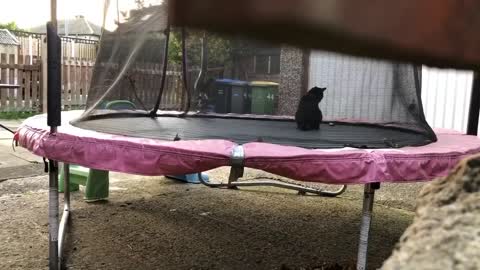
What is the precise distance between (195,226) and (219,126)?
0.80 meters

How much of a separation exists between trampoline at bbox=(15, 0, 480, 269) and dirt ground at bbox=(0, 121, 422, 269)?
0.79 ft

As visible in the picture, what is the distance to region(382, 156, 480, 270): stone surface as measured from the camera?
2.08 feet

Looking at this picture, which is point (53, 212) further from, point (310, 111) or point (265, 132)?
point (310, 111)

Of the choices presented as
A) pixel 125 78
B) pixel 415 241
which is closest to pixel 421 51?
pixel 415 241

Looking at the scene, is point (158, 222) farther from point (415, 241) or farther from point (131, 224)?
point (415, 241)

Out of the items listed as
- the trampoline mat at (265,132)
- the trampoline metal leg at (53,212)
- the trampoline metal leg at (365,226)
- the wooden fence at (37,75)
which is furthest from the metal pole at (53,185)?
the wooden fence at (37,75)

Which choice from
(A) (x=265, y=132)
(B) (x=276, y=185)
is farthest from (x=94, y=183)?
(A) (x=265, y=132)

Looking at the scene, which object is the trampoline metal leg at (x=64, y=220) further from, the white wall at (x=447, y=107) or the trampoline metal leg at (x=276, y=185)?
the white wall at (x=447, y=107)

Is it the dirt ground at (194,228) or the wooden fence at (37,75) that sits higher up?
the wooden fence at (37,75)

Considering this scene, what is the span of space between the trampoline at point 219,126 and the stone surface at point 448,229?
75 centimetres

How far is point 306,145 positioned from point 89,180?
6.23ft

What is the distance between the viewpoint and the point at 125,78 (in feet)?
9.52

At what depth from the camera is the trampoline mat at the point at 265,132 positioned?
2.36 meters

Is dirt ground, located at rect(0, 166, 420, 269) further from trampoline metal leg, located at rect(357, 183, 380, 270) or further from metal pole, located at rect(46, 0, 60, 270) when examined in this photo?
trampoline metal leg, located at rect(357, 183, 380, 270)
